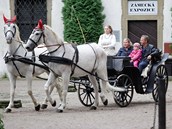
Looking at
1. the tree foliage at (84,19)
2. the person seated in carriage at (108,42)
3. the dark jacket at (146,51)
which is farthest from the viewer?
the tree foliage at (84,19)

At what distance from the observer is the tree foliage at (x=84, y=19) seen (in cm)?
2711

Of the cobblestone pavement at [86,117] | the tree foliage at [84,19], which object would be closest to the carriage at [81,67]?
the cobblestone pavement at [86,117]

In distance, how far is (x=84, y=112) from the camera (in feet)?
50.2

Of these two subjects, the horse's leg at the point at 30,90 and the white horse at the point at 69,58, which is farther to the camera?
the horse's leg at the point at 30,90

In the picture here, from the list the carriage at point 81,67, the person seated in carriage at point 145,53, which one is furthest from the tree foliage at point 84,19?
the carriage at point 81,67

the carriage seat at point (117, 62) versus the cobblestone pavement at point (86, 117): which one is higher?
the carriage seat at point (117, 62)

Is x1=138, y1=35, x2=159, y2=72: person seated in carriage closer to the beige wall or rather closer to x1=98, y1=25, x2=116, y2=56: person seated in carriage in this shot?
x1=98, y1=25, x2=116, y2=56: person seated in carriage

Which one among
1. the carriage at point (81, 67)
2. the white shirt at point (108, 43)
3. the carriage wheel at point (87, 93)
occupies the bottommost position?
the carriage wheel at point (87, 93)

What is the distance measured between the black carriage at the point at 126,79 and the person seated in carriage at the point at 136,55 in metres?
0.33

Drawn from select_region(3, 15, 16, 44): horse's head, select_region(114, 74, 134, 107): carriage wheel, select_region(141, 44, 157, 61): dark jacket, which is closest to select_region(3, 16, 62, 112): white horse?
select_region(3, 15, 16, 44): horse's head

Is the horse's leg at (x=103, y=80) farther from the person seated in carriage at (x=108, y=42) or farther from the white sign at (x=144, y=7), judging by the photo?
the white sign at (x=144, y=7)

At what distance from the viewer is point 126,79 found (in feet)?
54.7

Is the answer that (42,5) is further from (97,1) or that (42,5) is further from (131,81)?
(131,81)

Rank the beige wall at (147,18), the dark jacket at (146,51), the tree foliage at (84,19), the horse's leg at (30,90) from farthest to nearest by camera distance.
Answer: the beige wall at (147,18) → the tree foliage at (84,19) → the dark jacket at (146,51) → the horse's leg at (30,90)
